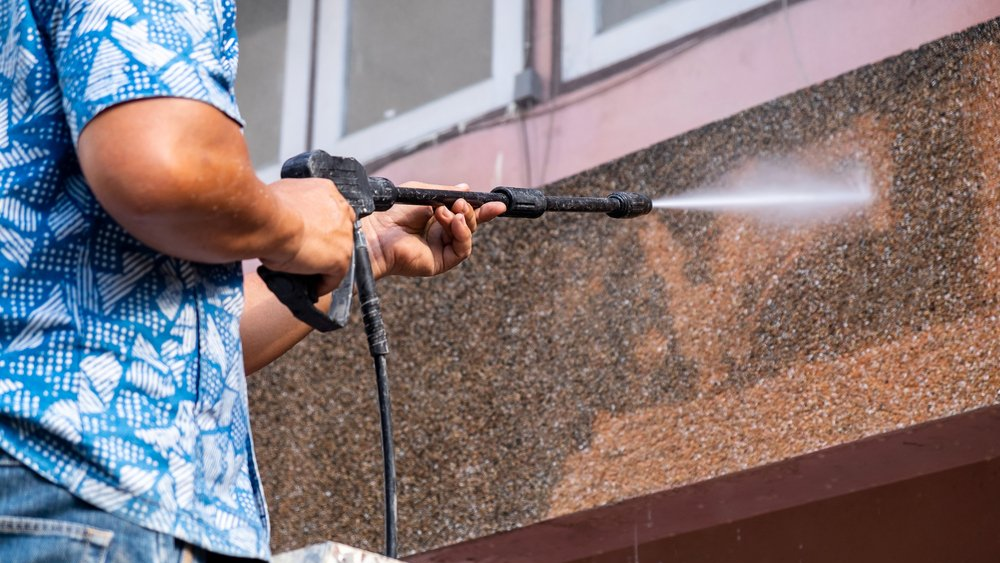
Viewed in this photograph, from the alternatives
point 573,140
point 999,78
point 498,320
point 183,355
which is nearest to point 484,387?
point 498,320

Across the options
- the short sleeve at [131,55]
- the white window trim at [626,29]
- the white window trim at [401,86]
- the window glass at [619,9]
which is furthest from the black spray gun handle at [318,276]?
the white window trim at [401,86]

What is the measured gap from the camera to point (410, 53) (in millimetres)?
2406

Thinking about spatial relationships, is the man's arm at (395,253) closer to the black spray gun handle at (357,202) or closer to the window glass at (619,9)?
the black spray gun handle at (357,202)

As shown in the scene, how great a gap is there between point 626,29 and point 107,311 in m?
1.43

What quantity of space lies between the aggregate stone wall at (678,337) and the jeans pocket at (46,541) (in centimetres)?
107

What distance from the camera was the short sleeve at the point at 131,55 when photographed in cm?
67

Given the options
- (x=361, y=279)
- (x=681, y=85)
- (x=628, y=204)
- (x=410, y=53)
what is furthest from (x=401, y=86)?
(x=361, y=279)

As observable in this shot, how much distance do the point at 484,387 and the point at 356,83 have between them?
2.60 ft

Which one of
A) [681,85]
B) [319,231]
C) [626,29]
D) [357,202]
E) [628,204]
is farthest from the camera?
[626,29]

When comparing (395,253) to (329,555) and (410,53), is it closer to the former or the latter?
(329,555)

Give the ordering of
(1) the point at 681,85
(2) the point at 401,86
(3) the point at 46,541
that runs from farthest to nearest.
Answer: (2) the point at 401,86 < (1) the point at 681,85 < (3) the point at 46,541

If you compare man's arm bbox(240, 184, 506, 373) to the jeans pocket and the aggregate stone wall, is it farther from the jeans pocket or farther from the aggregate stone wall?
the aggregate stone wall

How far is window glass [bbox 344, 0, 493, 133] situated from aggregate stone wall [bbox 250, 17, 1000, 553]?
1.31 ft

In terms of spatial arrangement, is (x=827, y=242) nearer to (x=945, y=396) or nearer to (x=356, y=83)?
(x=945, y=396)
